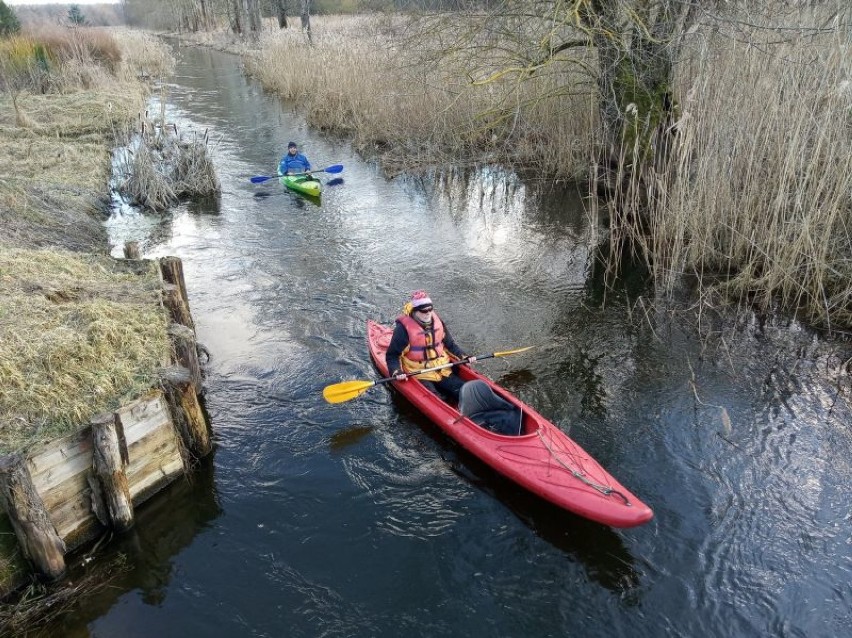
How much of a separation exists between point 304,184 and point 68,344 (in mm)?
7052

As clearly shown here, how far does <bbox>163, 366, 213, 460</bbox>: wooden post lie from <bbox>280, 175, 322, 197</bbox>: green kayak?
680 centimetres

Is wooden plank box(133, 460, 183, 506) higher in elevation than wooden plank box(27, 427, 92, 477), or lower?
lower

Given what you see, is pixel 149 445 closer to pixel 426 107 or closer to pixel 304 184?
pixel 304 184

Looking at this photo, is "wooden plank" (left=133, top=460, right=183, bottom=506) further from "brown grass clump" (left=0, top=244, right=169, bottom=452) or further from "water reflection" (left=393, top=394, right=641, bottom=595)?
"water reflection" (left=393, top=394, right=641, bottom=595)

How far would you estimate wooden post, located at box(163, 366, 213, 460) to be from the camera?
4.43 meters

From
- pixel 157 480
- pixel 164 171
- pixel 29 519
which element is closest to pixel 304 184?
pixel 164 171

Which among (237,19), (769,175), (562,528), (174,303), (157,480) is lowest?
(562,528)

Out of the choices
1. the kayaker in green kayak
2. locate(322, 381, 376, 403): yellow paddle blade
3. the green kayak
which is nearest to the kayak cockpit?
locate(322, 381, 376, 403): yellow paddle blade

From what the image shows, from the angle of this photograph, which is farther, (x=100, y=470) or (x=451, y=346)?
(x=451, y=346)

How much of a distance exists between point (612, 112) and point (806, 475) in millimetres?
5810

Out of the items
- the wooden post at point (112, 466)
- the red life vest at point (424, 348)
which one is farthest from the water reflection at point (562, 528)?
the wooden post at point (112, 466)

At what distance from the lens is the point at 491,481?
475 centimetres

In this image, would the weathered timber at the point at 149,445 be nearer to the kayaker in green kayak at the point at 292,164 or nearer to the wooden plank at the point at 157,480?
the wooden plank at the point at 157,480

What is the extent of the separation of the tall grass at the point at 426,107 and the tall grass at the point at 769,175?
7.90 feet
